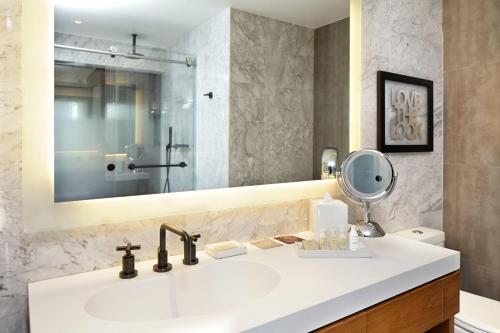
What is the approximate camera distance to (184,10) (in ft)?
4.33

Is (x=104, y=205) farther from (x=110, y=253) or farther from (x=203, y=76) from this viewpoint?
(x=203, y=76)

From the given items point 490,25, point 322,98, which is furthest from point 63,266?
point 490,25

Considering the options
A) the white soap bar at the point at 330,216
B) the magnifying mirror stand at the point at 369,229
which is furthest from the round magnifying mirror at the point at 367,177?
the white soap bar at the point at 330,216

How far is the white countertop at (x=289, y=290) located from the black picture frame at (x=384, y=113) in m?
0.65

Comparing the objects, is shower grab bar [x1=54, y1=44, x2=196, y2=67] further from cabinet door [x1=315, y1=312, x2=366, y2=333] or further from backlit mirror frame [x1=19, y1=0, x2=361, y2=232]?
cabinet door [x1=315, y1=312, x2=366, y2=333]

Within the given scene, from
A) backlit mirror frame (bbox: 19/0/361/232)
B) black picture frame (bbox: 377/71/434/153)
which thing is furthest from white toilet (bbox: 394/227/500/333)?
backlit mirror frame (bbox: 19/0/361/232)

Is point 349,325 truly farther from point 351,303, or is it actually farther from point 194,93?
point 194,93

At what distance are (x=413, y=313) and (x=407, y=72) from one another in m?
1.39

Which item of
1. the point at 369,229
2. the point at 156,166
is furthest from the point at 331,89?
the point at 156,166

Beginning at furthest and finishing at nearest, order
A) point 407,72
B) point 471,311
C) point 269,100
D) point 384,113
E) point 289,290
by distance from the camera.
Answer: point 407,72
point 384,113
point 471,311
point 269,100
point 289,290

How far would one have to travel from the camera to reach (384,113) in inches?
74.3

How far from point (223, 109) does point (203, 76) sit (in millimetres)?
149

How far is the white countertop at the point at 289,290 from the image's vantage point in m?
0.81

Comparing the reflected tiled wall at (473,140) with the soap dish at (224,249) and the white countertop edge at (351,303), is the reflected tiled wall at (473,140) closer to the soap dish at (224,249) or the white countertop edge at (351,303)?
the white countertop edge at (351,303)
